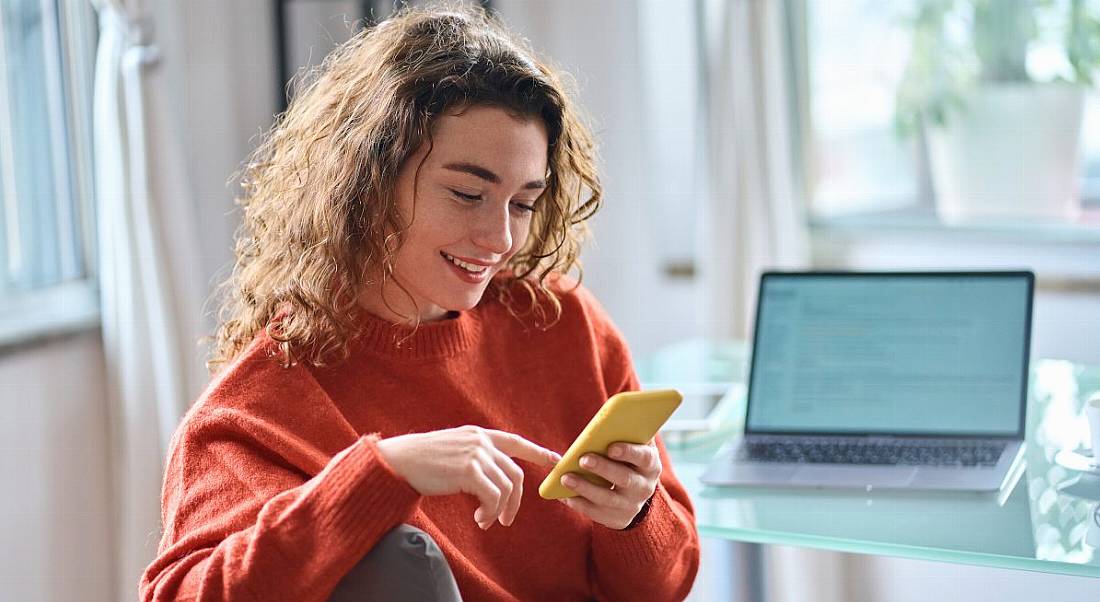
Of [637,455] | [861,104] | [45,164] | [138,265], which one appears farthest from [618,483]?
[861,104]

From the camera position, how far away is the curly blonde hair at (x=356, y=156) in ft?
3.90

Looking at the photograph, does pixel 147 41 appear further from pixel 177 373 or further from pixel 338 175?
pixel 338 175

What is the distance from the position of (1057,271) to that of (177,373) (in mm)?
1740

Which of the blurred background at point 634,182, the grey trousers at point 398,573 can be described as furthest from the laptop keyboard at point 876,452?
the blurred background at point 634,182

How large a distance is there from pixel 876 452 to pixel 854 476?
85 millimetres

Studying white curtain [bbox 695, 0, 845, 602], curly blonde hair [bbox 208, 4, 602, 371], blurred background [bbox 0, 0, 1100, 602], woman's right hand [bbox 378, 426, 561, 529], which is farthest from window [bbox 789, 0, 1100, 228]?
woman's right hand [bbox 378, 426, 561, 529]

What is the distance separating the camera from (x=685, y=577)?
134 cm

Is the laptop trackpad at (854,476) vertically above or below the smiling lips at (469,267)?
below

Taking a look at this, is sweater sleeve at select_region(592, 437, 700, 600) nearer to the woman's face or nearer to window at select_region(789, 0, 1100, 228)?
the woman's face

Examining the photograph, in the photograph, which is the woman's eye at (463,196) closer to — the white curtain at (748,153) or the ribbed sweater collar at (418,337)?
the ribbed sweater collar at (418,337)

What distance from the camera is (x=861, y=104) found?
282cm

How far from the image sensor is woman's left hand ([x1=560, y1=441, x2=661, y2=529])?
111cm

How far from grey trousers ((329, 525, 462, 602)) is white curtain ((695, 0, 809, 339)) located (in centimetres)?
171

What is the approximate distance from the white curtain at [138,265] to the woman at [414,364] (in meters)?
0.92
